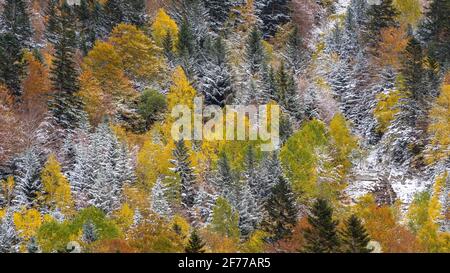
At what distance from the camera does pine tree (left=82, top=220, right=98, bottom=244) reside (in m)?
50.2

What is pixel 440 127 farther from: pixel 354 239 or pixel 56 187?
pixel 56 187

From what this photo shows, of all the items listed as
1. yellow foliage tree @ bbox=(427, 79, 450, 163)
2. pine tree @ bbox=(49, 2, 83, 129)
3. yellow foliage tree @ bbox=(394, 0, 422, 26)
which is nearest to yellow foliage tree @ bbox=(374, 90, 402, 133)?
yellow foliage tree @ bbox=(427, 79, 450, 163)

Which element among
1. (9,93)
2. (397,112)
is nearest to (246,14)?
(397,112)

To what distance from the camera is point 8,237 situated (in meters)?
51.8

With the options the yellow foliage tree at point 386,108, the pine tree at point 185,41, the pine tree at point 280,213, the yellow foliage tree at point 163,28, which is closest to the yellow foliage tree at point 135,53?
the yellow foliage tree at point 163,28

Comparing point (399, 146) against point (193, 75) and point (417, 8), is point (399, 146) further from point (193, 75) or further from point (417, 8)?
point (417, 8)

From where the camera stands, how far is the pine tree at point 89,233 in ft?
165

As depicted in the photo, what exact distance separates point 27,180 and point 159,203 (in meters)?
14.0

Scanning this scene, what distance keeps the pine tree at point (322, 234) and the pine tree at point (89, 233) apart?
1668 centimetres

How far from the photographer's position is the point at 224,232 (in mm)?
54844

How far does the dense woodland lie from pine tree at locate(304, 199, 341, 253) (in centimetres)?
16

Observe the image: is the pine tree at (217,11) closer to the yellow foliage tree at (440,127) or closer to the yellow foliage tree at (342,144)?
the yellow foliage tree at (342,144)

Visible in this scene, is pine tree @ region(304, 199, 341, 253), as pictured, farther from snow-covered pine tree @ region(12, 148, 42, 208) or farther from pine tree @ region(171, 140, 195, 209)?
snow-covered pine tree @ region(12, 148, 42, 208)

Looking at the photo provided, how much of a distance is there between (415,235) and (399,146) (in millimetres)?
21608
